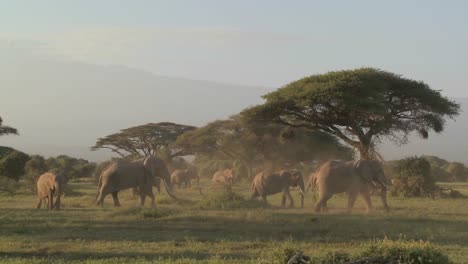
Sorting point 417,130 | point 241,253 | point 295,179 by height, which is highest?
point 417,130

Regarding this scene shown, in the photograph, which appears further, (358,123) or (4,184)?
(4,184)

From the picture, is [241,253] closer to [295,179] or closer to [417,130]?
[295,179]

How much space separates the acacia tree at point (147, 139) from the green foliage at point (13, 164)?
14.2m

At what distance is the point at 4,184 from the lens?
3016cm

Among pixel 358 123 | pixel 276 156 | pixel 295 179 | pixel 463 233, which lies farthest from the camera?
pixel 276 156

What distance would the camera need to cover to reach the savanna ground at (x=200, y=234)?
1012 centimetres

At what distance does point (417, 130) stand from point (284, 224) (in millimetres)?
16518

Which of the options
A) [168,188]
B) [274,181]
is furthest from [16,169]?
[274,181]

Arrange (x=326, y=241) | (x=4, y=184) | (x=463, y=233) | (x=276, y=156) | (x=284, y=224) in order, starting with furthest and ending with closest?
1. (x=276, y=156)
2. (x=4, y=184)
3. (x=284, y=224)
4. (x=463, y=233)
5. (x=326, y=241)

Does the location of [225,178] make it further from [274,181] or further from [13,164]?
[274,181]

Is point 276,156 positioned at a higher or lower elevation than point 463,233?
higher

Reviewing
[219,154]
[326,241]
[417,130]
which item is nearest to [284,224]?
[326,241]

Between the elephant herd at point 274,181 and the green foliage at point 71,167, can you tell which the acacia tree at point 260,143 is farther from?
the green foliage at point 71,167

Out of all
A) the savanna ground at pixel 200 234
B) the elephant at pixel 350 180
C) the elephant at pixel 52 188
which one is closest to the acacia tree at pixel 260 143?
the elephant at pixel 350 180
